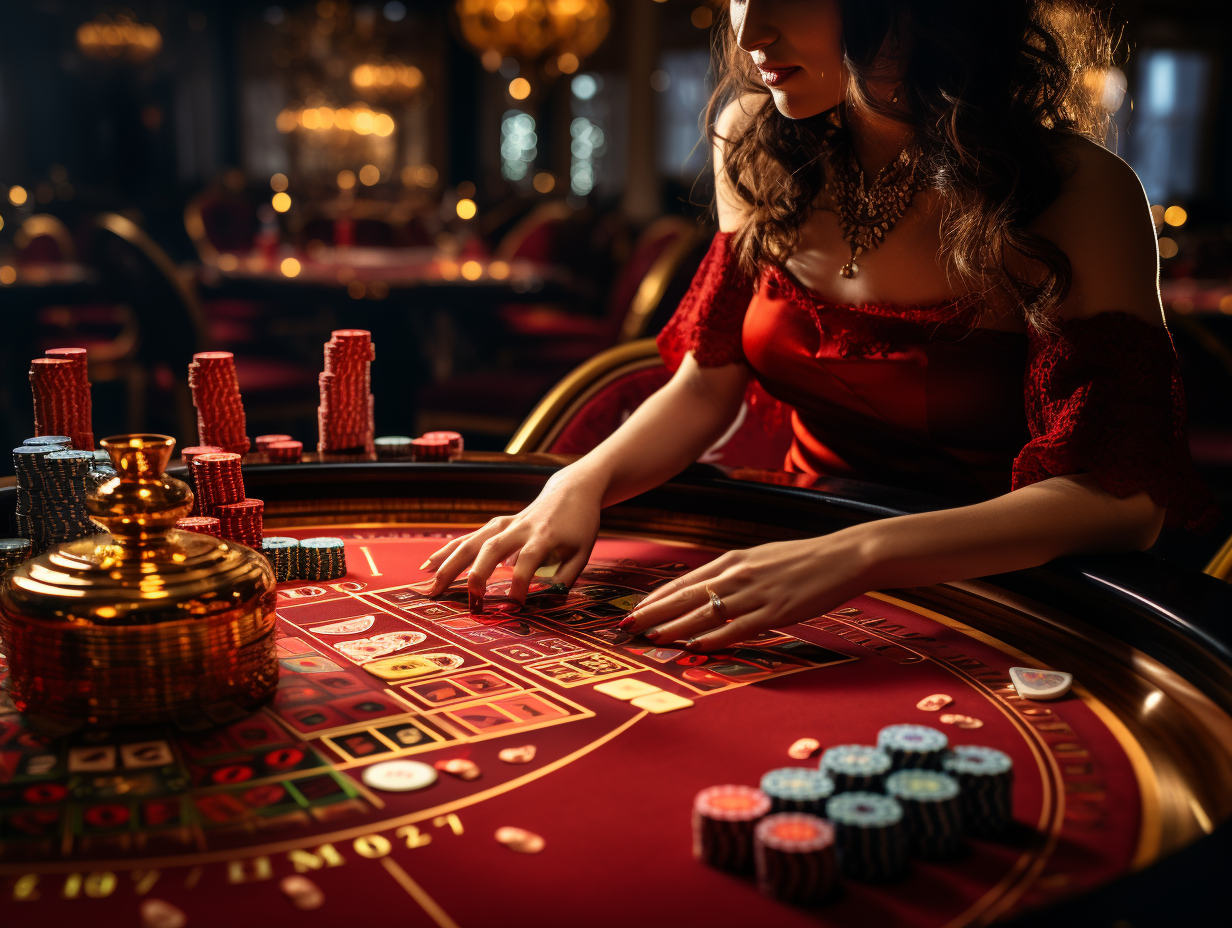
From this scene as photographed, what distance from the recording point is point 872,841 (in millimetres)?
656

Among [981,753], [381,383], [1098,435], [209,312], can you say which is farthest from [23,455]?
[209,312]

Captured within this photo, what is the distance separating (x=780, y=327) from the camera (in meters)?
1.58

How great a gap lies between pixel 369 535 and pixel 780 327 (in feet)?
1.91

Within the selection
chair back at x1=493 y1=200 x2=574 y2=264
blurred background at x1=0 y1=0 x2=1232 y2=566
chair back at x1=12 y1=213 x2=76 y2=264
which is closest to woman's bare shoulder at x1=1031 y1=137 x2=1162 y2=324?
blurred background at x1=0 y1=0 x2=1232 y2=566

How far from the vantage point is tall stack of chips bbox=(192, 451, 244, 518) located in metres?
1.20

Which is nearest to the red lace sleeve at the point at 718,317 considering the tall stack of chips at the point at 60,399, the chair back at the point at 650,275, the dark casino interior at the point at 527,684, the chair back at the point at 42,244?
the dark casino interior at the point at 527,684

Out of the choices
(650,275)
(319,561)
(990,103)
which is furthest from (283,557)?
(650,275)

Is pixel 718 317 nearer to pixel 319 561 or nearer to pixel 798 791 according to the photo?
pixel 319 561

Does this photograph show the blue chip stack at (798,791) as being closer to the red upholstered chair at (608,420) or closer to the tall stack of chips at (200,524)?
the tall stack of chips at (200,524)

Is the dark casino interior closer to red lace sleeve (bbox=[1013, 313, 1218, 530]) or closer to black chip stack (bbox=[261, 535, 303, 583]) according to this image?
black chip stack (bbox=[261, 535, 303, 583])

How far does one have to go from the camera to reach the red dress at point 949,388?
1176mm

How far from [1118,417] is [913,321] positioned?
1.13 feet

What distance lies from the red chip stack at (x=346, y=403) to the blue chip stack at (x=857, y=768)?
974 millimetres

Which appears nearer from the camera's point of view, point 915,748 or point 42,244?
point 915,748
